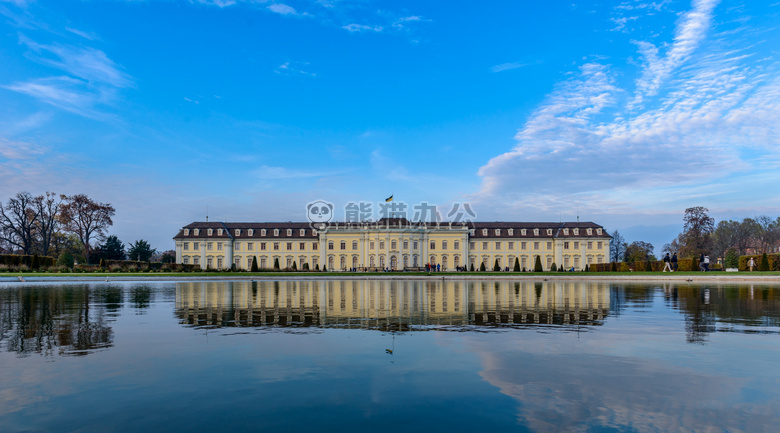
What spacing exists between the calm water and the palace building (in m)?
73.2

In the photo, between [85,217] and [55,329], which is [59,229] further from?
[55,329]

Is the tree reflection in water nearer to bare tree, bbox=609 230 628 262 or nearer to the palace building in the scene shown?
the palace building

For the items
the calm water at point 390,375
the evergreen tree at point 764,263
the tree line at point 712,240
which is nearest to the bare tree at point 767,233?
the tree line at point 712,240

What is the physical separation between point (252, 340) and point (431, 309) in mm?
7828

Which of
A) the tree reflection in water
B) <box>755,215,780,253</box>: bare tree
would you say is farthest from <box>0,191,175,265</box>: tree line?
<box>755,215,780,253</box>: bare tree

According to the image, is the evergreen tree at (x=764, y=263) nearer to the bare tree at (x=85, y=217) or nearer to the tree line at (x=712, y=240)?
the tree line at (x=712, y=240)

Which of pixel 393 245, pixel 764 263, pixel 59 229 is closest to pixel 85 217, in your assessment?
pixel 59 229

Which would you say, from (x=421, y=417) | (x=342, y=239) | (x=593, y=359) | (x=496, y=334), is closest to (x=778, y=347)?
(x=593, y=359)

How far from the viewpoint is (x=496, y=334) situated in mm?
10898

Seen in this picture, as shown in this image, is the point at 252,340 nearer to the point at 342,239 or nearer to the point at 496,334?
the point at 496,334

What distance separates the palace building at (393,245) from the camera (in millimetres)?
86375

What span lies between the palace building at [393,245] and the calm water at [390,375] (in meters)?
73.2

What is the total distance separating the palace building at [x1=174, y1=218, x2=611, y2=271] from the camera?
86.4 metres

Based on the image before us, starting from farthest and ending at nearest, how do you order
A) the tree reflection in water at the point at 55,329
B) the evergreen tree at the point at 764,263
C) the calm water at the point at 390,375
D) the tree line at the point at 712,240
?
the tree line at the point at 712,240, the evergreen tree at the point at 764,263, the tree reflection in water at the point at 55,329, the calm water at the point at 390,375
